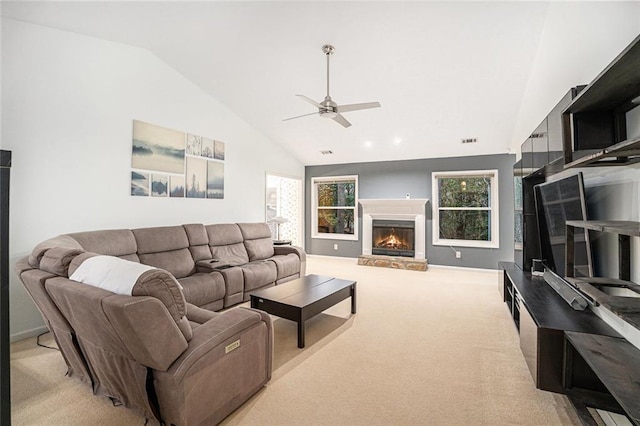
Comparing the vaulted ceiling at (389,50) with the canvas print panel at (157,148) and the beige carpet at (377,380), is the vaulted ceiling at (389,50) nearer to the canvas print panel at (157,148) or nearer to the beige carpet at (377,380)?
the canvas print panel at (157,148)

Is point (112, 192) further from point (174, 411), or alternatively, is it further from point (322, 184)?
point (322, 184)

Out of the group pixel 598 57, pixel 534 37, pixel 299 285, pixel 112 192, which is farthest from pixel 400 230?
pixel 112 192

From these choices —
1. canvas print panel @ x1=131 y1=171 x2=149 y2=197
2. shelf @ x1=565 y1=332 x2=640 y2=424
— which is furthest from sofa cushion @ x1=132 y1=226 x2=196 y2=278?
shelf @ x1=565 y1=332 x2=640 y2=424

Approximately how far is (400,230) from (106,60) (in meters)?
5.82

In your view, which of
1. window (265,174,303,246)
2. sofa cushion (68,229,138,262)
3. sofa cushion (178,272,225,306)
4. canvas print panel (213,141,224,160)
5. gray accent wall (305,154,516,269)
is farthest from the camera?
window (265,174,303,246)

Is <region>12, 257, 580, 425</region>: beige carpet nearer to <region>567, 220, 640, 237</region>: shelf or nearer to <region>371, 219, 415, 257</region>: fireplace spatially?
<region>567, 220, 640, 237</region>: shelf

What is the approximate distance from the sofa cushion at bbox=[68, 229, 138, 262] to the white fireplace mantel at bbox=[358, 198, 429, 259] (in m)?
4.77

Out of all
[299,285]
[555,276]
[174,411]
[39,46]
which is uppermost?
[39,46]

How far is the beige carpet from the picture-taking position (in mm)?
1834

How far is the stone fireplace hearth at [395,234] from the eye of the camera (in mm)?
6352

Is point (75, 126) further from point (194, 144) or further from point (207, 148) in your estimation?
point (207, 148)

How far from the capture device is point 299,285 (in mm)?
3531

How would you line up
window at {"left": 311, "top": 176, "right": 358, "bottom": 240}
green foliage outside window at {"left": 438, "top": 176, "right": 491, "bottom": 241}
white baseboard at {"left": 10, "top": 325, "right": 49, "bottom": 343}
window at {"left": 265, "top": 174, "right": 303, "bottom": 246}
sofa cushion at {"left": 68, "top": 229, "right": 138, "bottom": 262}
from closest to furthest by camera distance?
white baseboard at {"left": 10, "top": 325, "right": 49, "bottom": 343}
sofa cushion at {"left": 68, "top": 229, "right": 138, "bottom": 262}
green foliage outside window at {"left": 438, "top": 176, "right": 491, "bottom": 241}
window at {"left": 311, "top": 176, "right": 358, "bottom": 240}
window at {"left": 265, "top": 174, "right": 303, "bottom": 246}

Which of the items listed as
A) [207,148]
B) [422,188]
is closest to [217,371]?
[207,148]
